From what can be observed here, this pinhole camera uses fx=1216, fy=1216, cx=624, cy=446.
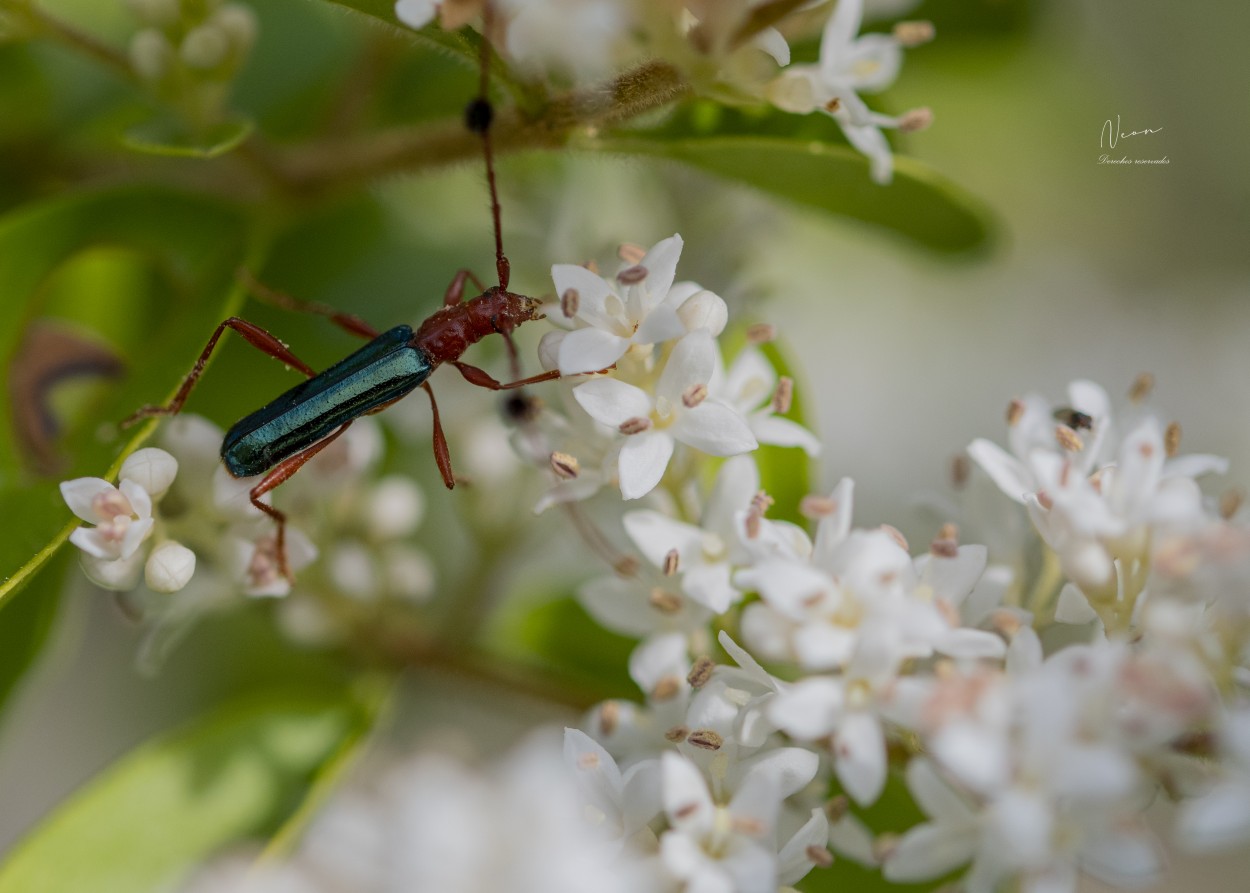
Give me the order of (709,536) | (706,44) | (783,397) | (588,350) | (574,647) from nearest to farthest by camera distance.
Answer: (706,44), (588,350), (709,536), (783,397), (574,647)

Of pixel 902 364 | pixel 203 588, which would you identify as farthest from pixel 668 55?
pixel 902 364


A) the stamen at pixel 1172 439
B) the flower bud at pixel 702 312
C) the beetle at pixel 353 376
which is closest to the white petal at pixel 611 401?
the flower bud at pixel 702 312

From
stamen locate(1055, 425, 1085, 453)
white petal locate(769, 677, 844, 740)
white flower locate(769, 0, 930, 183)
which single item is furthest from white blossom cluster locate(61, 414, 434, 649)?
stamen locate(1055, 425, 1085, 453)

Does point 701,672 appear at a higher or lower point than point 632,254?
lower

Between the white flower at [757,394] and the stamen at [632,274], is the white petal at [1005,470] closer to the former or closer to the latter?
the white flower at [757,394]

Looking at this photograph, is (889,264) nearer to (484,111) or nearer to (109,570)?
(484,111)

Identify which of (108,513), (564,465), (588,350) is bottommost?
(108,513)

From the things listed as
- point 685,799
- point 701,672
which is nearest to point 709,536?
point 701,672
